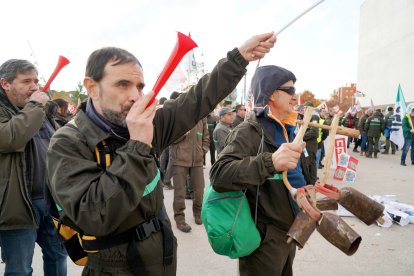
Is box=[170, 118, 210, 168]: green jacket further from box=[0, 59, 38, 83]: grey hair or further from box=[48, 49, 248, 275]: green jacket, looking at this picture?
box=[48, 49, 248, 275]: green jacket

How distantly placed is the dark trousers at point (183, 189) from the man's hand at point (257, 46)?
3510mm

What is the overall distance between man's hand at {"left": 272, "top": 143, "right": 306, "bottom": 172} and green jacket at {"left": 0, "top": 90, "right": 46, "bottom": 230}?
180 cm

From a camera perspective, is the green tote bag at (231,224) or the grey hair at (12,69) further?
the grey hair at (12,69)

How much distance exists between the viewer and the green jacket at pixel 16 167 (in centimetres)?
212

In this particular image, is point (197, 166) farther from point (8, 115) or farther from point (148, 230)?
point (148, 230)

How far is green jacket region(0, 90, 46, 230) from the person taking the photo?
212 cm

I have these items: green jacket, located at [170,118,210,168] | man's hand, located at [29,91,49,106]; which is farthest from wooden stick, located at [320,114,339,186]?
green jacket, located at [170,118,210,168]

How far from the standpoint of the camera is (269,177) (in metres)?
1.91

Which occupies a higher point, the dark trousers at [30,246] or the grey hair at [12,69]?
the grey hair at [12,69]

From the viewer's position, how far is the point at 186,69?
19.1 feet

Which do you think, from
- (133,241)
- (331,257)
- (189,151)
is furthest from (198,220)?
(133,241)

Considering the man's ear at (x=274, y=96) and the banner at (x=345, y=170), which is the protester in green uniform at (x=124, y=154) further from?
the banner at (x=345, y=170)

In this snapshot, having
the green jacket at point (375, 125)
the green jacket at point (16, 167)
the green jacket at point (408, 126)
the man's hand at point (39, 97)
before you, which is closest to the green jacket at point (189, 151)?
the man's hand at point (39, 97)

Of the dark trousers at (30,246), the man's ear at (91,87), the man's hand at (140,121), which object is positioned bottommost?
the dark trousers at (30,246)
